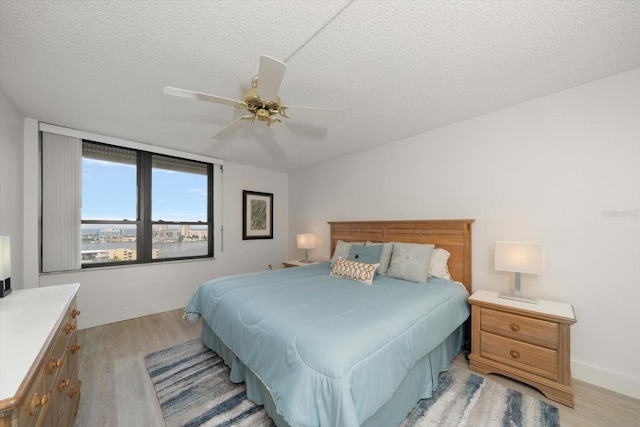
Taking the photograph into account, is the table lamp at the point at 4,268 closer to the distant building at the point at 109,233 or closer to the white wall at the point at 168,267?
the white wall at the point at 168,267

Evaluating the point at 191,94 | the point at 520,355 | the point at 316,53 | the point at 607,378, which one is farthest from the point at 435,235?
the point at 191,94

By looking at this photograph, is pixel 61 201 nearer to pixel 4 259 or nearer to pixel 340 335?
pixel 4 259

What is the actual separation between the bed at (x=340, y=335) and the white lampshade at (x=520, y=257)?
472mm

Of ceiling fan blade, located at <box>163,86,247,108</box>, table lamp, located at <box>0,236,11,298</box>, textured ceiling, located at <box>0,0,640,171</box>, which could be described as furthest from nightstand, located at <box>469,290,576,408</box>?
table lamp, located at <box>0,236,11,298</box>

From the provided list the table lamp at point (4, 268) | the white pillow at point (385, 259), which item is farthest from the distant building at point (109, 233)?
the white pillow at point (385, 259)

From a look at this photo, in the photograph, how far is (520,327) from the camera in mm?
2051

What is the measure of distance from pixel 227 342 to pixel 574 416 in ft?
8.28

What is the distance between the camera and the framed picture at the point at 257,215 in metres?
4.75

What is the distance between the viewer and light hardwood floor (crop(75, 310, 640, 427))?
5.64ft

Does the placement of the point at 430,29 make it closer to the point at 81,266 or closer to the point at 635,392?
the point at 635,392

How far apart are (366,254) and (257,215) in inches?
102

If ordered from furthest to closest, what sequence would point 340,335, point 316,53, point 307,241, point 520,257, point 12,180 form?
point 307,241 → point 12,180 → point 520,257 → point 316,53 → point 340,335

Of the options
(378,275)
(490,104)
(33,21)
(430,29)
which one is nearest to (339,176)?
(378,275)

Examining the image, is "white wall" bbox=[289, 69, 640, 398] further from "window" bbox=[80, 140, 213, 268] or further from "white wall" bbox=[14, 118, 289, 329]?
"window" bbox=[80, 140, 213, 268]
